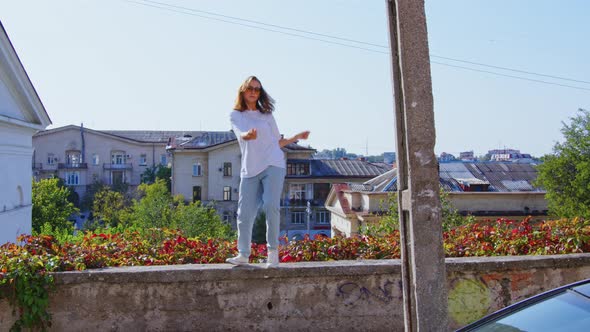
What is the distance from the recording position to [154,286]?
5527 millimetres

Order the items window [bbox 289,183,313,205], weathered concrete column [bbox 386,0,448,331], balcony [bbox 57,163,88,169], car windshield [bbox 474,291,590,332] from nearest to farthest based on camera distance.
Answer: car windshield [bbox 474,291,590,332] < weathered concrete column [bbox 386,0,448,331] < window [bbox 289,183,313,205] < balcony [bbox 57,163,88,169]

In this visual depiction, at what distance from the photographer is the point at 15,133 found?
2044cm

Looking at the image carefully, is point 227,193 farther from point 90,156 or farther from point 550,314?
point 550,314

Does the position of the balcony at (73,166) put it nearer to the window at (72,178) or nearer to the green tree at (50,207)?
the window at (72,178)

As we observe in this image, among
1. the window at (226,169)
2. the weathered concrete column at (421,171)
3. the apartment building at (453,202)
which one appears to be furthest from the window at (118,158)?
the weathered concrete column at (421,171)

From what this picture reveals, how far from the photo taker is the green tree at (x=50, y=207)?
37.5 metres

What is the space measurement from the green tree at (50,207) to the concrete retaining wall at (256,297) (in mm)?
31878

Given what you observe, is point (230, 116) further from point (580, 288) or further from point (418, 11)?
point (580, 288)

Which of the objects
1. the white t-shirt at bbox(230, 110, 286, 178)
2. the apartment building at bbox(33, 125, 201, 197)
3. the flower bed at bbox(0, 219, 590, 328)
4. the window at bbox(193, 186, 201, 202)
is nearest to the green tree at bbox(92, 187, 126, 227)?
the window at bbox(193, 186, 201, 202)

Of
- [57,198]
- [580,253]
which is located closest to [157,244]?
[580,253]

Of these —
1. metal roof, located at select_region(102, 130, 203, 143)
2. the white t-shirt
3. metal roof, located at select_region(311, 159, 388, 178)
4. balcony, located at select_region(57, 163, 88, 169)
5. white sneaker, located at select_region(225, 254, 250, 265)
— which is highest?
metal roof, located at select_region(102, 130, 203, 143)

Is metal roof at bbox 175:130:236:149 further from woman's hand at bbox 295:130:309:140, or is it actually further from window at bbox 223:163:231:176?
woman's hand at bbox 295:130:309:140

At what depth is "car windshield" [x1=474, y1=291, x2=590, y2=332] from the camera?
9.07 feet

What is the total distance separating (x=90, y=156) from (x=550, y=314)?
8122 cm
